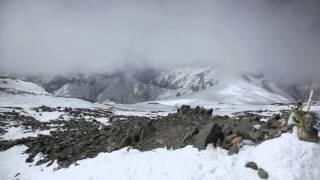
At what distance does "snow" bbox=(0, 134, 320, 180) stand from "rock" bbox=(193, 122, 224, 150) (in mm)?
400

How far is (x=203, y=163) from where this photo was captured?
22453mm

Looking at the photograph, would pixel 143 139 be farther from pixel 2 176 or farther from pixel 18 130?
pixel 18 130

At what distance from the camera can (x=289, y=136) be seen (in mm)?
22906

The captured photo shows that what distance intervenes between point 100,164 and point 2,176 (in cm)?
902

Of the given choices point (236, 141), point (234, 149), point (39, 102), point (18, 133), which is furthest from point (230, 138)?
point (39, 102)

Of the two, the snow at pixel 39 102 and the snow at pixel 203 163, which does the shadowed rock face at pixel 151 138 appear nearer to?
the snow at pixel 203 163

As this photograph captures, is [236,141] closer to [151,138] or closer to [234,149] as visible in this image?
[234,149]

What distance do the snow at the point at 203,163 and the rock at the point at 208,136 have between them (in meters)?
0.40

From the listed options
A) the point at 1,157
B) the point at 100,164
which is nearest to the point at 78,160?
the point at 100,164

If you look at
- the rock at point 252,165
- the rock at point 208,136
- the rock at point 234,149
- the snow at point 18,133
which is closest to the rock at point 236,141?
the rock at point 234,149

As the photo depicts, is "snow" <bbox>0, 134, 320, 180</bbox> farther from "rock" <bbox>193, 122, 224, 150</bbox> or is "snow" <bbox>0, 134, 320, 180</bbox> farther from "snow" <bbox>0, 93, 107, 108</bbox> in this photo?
"snow" <bbox>0, 93, 107, 108</bbox>

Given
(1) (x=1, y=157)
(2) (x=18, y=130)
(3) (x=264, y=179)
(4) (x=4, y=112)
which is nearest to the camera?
(3) (x=264, y=179)

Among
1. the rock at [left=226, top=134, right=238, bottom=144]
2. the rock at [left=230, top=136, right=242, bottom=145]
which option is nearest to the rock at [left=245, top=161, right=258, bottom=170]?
the rock at [left=230, top=136, right=242, bottom=145]

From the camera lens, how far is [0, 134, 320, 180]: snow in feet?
68.3
